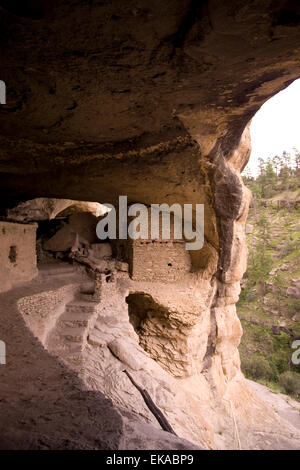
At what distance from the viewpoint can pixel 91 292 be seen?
669cm

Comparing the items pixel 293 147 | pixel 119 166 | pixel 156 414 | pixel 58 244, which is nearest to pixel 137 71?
pixel 119 166

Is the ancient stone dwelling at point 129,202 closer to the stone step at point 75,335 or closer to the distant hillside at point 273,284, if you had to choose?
the stone step at point 75,335

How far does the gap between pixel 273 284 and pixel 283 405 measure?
36.4 feet

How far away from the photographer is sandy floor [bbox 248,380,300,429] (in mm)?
9415

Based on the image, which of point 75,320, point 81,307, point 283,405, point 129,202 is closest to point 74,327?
point 75,320

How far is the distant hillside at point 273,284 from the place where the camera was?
52.0 ft

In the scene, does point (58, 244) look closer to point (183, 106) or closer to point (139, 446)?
point (183, 106)

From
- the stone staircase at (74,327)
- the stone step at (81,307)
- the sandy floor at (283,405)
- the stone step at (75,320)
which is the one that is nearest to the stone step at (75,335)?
the stone staircase at (74,327)

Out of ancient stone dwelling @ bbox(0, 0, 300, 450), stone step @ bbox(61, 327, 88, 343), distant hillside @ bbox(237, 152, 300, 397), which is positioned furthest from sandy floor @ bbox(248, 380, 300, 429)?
stone step @ bbox(61, 327, 88, 343)

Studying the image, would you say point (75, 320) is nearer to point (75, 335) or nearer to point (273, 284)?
point (75, 335)

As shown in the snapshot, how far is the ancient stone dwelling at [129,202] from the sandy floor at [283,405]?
1559mm

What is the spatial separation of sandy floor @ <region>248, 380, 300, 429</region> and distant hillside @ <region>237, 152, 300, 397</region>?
226 cm

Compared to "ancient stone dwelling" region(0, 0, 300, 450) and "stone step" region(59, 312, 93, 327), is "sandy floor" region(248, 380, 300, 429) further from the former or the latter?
"stone step" region(59, 312, 93, 327)

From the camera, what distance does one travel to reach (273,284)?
20391 millimetres
